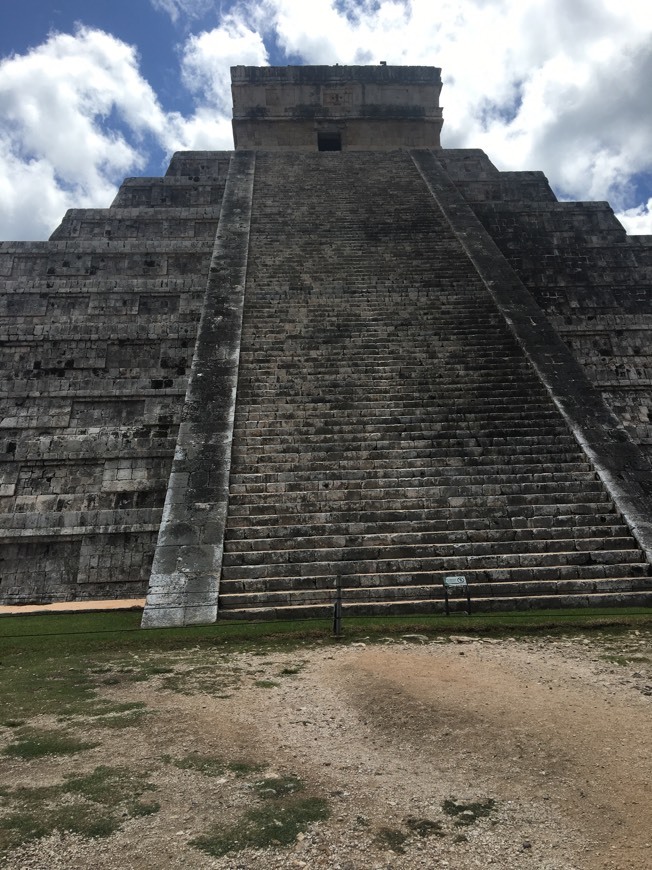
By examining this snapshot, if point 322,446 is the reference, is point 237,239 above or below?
above

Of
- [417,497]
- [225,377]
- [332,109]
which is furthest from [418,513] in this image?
[332,109]

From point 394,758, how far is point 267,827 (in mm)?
1136

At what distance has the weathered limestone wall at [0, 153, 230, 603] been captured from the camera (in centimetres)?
1080

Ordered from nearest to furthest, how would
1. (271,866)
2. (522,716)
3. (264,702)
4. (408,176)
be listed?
(271,866) → (522,716) → (264,702) → (408,176)

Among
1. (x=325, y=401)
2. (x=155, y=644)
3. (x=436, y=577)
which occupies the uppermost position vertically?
(x=325, y=401)

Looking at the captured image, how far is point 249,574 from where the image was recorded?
833 cm

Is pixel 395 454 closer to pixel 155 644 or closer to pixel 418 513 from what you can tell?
pixel 418 513

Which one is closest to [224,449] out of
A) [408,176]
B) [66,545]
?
[66,545]

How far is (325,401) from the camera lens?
1162 cm

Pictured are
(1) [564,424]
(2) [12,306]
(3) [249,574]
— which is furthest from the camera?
(2) [12,306]

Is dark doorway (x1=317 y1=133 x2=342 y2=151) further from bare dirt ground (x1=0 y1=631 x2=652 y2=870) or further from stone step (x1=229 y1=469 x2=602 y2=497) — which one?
bare dirt ground (x1=0 y1=631 x2=652 y2=870)

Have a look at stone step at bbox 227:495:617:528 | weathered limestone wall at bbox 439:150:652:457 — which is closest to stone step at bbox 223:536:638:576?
stone step at bbox 227:495:617:528

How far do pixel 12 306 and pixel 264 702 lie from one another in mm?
13813

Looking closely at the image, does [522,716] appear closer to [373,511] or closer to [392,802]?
[392,802]
